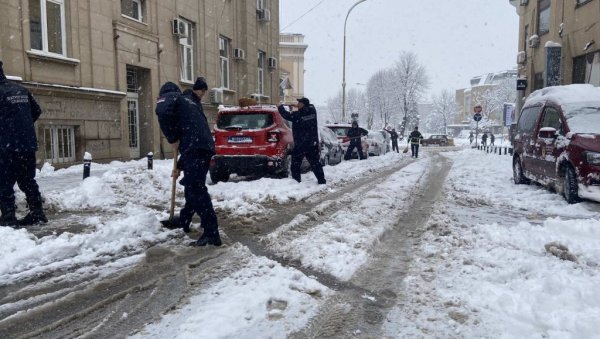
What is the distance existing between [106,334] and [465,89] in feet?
447

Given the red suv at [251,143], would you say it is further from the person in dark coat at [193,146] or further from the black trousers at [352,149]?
the black trousers at [352,149]

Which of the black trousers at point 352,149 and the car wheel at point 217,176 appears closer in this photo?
the car wheel at point 217,176

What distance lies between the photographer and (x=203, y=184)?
4.92m

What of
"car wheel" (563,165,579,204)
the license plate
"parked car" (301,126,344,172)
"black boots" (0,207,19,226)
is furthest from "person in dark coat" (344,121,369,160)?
"black boots" (0,207,19,226)

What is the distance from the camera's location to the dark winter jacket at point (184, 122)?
484cm

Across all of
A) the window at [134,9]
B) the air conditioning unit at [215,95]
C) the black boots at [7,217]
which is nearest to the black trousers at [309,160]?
the black boots at [7,217]

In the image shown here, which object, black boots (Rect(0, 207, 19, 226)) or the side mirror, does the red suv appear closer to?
black boots (Rect(0, 207, 19, 226))

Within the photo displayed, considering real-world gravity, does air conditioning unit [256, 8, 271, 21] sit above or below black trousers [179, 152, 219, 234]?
above

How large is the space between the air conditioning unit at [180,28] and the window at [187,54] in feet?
1.46

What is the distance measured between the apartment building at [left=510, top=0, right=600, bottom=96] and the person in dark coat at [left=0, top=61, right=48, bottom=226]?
1663 cm

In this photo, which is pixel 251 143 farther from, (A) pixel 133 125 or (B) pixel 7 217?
(A) pixel 133 125

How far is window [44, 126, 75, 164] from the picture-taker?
1171 centimetres

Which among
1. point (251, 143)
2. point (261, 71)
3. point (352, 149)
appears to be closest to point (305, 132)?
point (251, 143)

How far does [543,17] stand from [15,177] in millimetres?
23741
